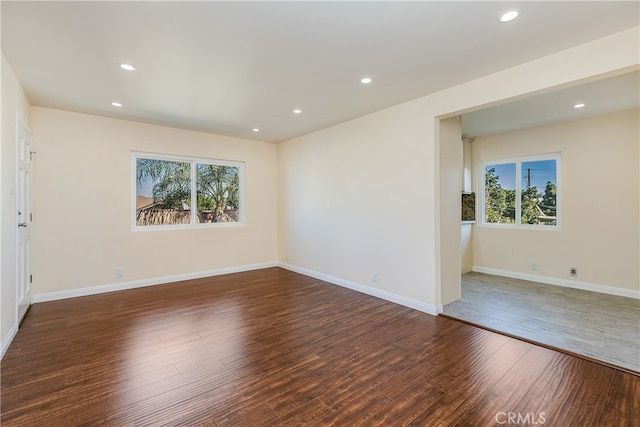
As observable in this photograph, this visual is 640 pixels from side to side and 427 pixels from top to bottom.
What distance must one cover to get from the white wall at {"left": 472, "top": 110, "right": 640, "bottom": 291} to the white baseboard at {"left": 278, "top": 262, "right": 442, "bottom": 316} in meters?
2.72

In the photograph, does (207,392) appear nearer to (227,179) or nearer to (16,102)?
(16,102)

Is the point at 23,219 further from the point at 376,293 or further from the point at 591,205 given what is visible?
the point at 591,205

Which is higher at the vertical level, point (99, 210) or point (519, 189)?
point (519, 189)

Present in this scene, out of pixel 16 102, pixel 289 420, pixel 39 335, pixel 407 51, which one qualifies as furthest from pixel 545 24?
pixel 39 335

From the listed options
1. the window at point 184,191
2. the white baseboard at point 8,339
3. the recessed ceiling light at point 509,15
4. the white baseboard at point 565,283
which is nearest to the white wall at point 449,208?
the recessed ceiling light at point 509,15

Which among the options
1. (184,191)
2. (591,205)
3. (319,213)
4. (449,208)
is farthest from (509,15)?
(184,191)

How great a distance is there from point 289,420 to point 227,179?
4.81m

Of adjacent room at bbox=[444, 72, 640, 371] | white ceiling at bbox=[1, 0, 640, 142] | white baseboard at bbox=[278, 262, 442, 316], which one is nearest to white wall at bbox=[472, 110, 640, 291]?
adjacent room at bbox=[444, 72, 640, 371]

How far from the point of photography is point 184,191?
540cm

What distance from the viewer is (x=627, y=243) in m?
4.20

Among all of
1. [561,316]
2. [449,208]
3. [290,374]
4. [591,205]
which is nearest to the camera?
[290,374]

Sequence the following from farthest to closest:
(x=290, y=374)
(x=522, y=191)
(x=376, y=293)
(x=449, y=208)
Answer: (x=522, y=191) → (x=376, y=293) → (x=449, y=208) → (x=290, y=374)

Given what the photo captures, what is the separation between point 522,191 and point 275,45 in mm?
5026

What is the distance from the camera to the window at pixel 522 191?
496 centimetres
